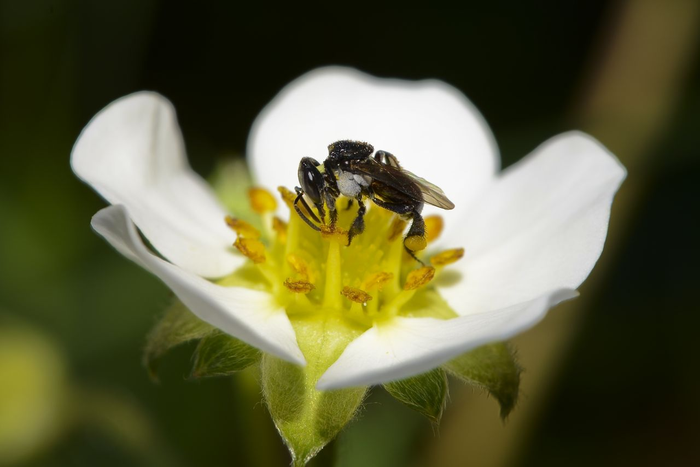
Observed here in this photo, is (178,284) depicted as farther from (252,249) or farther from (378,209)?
(378,209)

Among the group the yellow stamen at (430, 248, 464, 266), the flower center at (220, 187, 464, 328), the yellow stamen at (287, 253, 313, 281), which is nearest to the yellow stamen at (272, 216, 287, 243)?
the flower center at (220, 187, 464, 328)

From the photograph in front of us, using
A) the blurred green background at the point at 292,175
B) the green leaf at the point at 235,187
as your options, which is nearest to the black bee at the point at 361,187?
the green leaf at the point at 235,187

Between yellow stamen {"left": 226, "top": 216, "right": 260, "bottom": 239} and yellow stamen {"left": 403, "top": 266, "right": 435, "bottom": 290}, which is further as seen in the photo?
yellow stamen {"left": 226, "top": 216, "right": 260, "bottom": 239}

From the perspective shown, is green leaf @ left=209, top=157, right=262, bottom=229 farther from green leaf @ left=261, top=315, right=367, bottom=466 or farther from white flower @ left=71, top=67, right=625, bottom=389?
green leaf @ left=261, top=315, right=367, bottom=466

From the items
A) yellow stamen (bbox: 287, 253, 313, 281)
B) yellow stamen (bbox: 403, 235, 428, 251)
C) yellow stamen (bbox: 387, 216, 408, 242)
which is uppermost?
yellow stamen (bbox: 403, 235, 428, 251)

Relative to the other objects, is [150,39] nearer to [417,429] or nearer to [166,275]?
[417,429]

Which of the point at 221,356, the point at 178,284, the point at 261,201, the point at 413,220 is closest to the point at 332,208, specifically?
the point at 413,220
